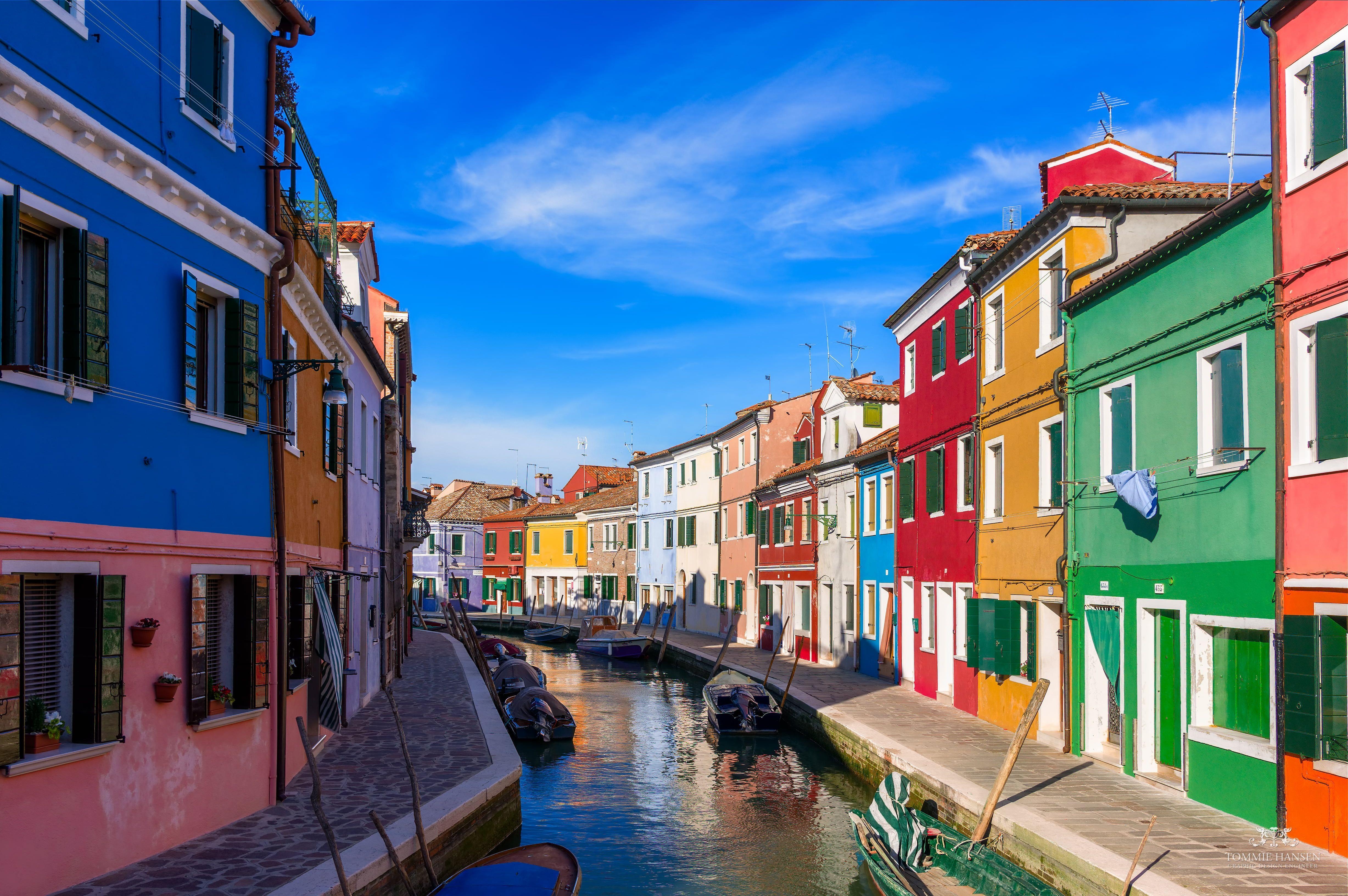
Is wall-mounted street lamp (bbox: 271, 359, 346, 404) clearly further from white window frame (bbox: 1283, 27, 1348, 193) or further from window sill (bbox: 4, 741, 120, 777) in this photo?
white window frame (bbox: 1283, 27, 1348, 193)

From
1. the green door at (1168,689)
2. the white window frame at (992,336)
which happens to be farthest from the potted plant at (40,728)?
the white window frame at (992,336)

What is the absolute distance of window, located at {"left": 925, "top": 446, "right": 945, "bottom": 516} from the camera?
21438mm

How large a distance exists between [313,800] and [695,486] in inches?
1514

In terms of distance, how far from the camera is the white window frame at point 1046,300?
52.1 ft

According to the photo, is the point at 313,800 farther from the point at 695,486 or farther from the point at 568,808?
the point at 695,486

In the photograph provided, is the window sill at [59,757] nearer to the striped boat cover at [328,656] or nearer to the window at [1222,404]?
the striped boat cover at [328,656]

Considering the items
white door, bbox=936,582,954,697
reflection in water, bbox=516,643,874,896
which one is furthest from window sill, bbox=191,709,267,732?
white door, bbox=936,582,954,697

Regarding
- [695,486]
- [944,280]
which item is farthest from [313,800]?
[695,486]

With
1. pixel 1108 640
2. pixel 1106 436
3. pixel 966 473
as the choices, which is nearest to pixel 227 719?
pixel 1108 640

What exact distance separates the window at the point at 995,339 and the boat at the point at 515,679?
40.3 ft

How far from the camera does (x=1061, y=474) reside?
51.9 ft

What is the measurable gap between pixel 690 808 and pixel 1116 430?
813cm

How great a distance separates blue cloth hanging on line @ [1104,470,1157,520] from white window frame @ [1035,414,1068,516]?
2.79 meters

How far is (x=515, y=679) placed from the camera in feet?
83.3
